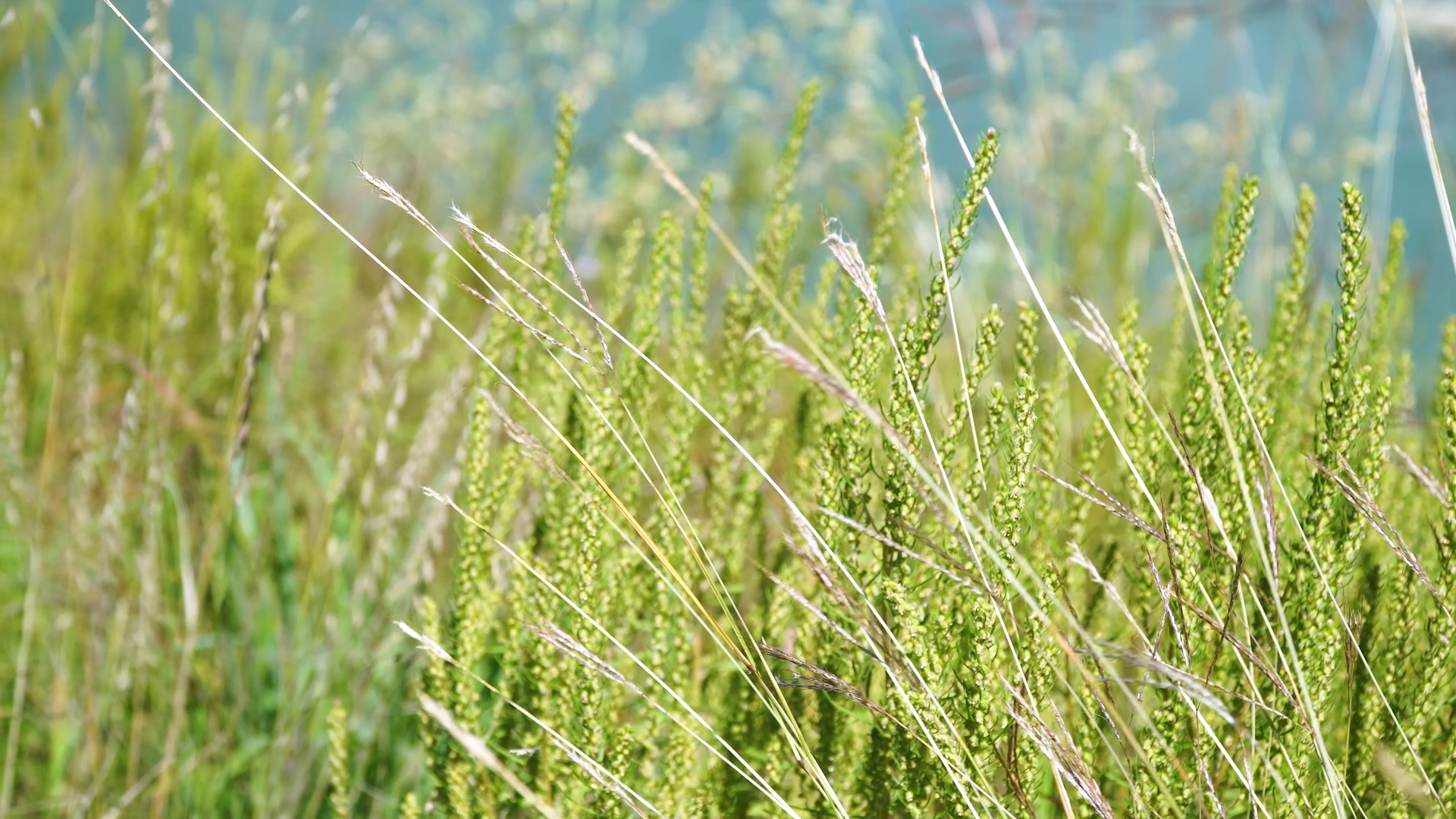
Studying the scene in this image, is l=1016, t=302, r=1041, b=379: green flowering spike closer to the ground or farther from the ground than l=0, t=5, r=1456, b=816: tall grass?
farther from the ground

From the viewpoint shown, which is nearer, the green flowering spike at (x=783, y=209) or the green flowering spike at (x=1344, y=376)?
the green flowering spike at (x=1344, y=376)

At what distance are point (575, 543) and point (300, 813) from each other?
694 mm

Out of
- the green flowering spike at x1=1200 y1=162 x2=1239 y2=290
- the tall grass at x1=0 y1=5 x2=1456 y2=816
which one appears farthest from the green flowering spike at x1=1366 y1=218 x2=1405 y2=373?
the green flowering spike at x1=1200 y1=162 x2=1239 y2=290

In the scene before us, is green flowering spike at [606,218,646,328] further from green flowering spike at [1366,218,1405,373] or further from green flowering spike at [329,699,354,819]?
green flowering spike at [1366,218,1405,373]

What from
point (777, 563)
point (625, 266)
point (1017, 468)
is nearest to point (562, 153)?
point (625, 266)

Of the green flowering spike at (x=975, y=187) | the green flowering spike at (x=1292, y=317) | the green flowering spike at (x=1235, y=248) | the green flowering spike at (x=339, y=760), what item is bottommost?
the green flowering spike at (x=339, y=760)

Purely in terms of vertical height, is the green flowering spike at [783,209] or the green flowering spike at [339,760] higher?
Answer: the green flowering spike at [783,209]

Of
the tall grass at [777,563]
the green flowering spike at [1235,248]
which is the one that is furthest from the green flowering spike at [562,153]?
the green flowering spike at [1235,248]

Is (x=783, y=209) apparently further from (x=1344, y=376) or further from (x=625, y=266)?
(x=1344, y=376)

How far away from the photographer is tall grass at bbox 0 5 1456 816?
39.8 inches

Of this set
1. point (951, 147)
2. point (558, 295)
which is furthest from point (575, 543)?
point (951, 147)

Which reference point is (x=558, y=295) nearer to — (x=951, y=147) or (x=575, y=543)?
(x=575, y=543)

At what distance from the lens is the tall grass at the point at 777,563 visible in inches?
39.8

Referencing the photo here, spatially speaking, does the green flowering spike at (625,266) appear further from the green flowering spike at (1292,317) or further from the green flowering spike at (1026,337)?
the green flowering spike at (1292,317)
